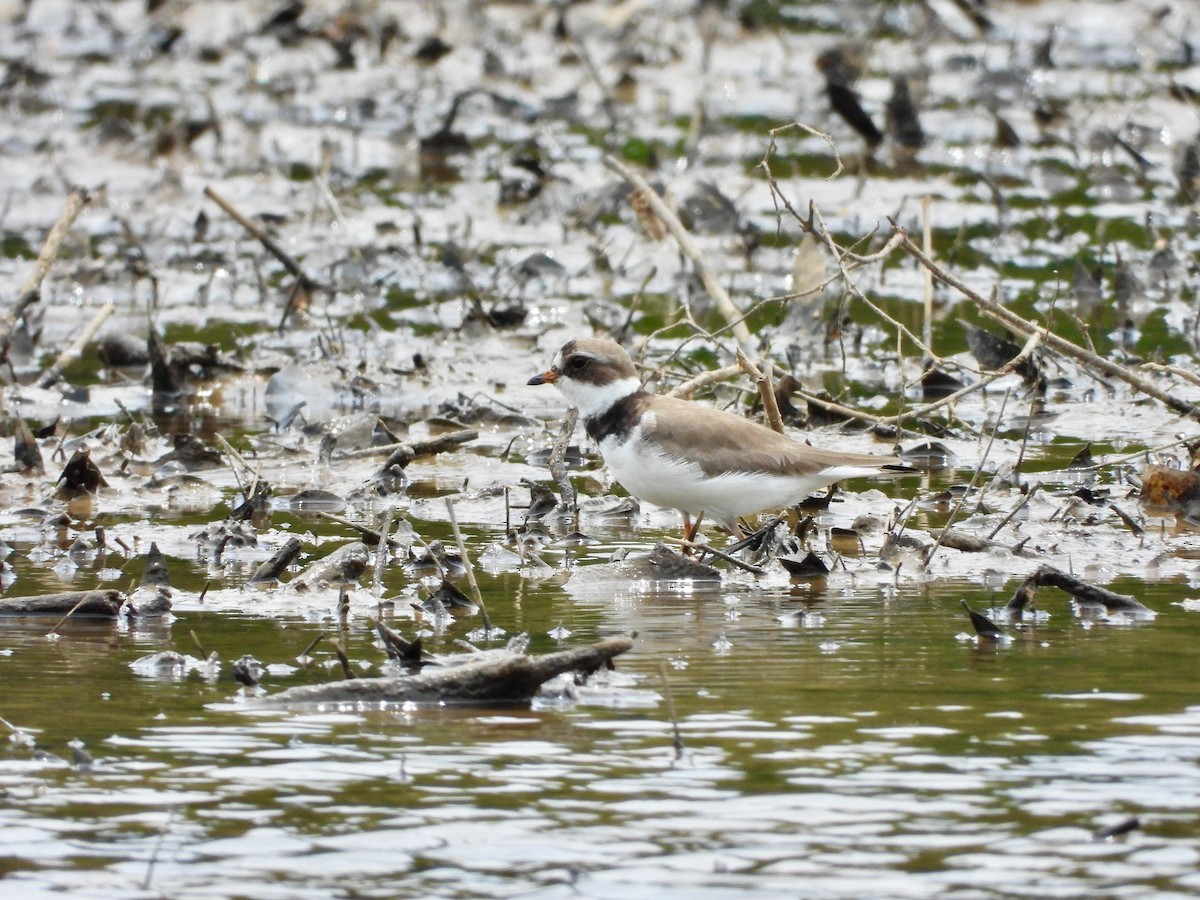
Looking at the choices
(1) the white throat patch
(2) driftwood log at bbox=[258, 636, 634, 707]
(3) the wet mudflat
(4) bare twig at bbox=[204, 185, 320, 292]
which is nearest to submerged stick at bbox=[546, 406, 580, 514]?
(3) the wet mudflat

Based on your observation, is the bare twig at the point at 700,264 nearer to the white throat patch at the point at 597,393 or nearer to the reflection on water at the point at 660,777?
the white throat patch at the point at 597,393

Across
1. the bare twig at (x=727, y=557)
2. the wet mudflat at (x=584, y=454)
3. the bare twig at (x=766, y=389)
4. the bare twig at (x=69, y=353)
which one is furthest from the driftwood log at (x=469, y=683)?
the bare twig at (x=69, y=353)

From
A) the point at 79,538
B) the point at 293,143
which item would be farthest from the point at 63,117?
the point at 79,538

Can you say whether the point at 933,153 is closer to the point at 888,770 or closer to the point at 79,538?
the point at 79,538

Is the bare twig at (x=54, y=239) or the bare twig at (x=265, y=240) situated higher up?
the bare twig at (x=265, y=240)

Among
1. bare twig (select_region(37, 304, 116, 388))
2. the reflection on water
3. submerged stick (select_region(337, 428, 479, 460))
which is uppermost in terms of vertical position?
bare twig (select_region(37, 304, 116, 388))

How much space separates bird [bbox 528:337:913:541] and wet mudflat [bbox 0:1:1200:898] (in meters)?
0.30

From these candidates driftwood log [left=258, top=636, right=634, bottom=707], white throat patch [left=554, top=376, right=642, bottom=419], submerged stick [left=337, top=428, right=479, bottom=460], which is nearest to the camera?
driftwood log [left=258, top=636, right=634, bottom=707]

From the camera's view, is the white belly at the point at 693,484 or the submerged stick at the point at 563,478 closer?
the white belly at the point at 693,484

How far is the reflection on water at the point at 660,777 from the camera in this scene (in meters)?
4.64

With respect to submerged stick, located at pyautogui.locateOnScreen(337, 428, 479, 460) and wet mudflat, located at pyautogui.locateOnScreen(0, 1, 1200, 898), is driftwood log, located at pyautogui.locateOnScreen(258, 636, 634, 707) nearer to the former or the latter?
wet mudflat, located at pyautogui.locateOnScreen(0, 1, 1200, 898)

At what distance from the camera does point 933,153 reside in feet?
56.1

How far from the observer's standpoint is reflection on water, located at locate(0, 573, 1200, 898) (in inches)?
183

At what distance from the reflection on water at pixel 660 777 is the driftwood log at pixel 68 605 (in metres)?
0.27
